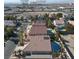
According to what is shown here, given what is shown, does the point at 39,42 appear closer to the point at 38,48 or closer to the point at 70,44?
the point at 38,48

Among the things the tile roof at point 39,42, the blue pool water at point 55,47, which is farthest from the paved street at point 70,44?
the tile roof at point 39,42

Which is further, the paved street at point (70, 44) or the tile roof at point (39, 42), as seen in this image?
the tile roof at point (39, 42)

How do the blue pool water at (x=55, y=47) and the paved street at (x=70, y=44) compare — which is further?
the blue pool water at (x=55, y=47)

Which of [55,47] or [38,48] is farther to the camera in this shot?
[55,47]

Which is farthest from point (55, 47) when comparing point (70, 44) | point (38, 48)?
point (38, 48)

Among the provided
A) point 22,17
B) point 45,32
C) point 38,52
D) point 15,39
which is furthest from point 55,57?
point 22,17

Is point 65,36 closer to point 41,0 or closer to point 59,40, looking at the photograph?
point 59,40

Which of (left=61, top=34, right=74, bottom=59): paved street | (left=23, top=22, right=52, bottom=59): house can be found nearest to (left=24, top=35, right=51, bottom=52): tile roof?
(left=23, top=22, right=52, bottom=59): house

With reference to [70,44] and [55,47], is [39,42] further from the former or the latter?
[70,44]

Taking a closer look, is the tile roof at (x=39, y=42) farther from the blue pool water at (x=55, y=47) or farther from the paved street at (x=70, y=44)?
the paved street at (x=70, y=44)

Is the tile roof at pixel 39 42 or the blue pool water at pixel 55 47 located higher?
the tile roof at pixel 39 42

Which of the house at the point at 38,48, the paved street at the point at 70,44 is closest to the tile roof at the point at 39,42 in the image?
the house at the point at 38,48
